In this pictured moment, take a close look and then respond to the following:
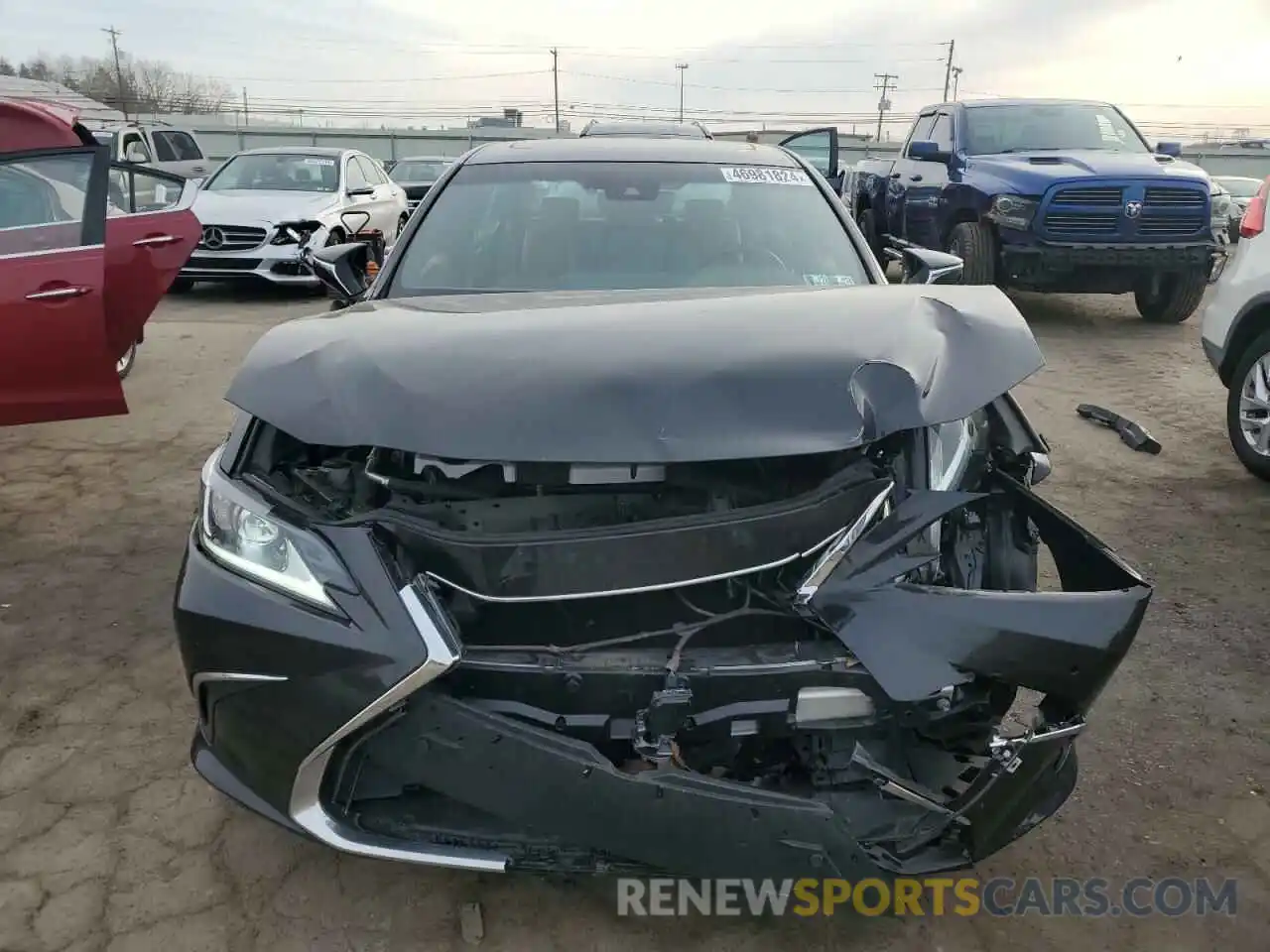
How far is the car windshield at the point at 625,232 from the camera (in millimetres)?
3346

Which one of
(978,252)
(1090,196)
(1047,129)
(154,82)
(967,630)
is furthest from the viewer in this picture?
(154,82)

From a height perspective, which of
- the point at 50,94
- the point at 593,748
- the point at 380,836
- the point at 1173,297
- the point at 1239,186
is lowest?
the point at 380,836

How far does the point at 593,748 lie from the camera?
1894 millimetres

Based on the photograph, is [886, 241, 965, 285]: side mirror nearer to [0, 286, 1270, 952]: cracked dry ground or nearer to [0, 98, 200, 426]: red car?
[0, 286, 1270, 952]: cracked dry ground

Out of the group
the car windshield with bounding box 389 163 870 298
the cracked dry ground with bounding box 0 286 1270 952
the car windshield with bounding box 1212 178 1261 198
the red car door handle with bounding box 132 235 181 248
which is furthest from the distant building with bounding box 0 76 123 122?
the car windshield with bounding box 1212 178 1261 198

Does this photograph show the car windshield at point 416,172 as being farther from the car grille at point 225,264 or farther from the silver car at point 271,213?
the car grille at point 225,264

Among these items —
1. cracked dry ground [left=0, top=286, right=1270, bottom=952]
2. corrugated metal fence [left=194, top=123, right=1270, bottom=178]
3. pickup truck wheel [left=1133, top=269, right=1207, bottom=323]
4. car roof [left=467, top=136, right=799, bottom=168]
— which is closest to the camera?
cracked dry ground [left=0, top=286, right=1270, bottom=952]

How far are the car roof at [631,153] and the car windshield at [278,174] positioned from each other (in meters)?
8.03

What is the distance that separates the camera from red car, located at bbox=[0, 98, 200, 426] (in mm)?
4016

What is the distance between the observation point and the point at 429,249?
3.48 meters

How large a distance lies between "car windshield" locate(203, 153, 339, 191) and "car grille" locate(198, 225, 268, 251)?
114 cm

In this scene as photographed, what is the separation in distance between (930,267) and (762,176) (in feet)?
2.44

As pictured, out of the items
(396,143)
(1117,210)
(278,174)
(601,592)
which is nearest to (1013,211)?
(1117,210)

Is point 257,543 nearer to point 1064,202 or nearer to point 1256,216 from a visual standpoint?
point 1256,216
